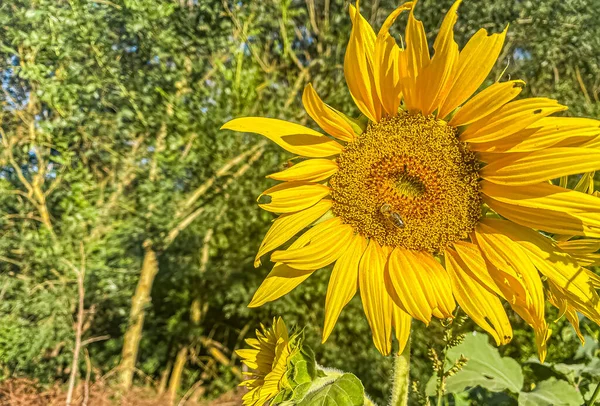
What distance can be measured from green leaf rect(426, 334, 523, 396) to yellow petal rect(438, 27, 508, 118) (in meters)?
0.42

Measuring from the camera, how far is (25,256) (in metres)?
1.65

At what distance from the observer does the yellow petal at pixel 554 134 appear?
0.55 metres

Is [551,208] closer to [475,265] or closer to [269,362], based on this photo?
[475,265]

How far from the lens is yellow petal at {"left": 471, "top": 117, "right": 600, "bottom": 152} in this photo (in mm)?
550

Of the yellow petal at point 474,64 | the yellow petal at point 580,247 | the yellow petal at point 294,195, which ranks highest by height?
A: the yellow petal at point 474,64

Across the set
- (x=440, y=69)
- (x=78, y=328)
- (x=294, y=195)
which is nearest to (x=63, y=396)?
(x=78, y=328)

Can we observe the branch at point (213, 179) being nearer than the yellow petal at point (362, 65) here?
No

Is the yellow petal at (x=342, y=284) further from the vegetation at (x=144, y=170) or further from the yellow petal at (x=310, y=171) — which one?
the vegetation at (x=144, y=170)

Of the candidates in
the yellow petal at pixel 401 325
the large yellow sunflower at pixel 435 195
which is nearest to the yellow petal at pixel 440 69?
the large yellow sunflower at pixel 435 195

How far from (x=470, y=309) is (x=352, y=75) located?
299 mm

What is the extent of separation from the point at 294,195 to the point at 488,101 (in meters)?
0.24

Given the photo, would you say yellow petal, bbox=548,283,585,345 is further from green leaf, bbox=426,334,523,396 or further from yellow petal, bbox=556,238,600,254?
green leaf, bbox=426,334,523,396

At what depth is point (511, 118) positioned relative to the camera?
1.85 ft

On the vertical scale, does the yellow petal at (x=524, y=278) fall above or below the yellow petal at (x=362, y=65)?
below
